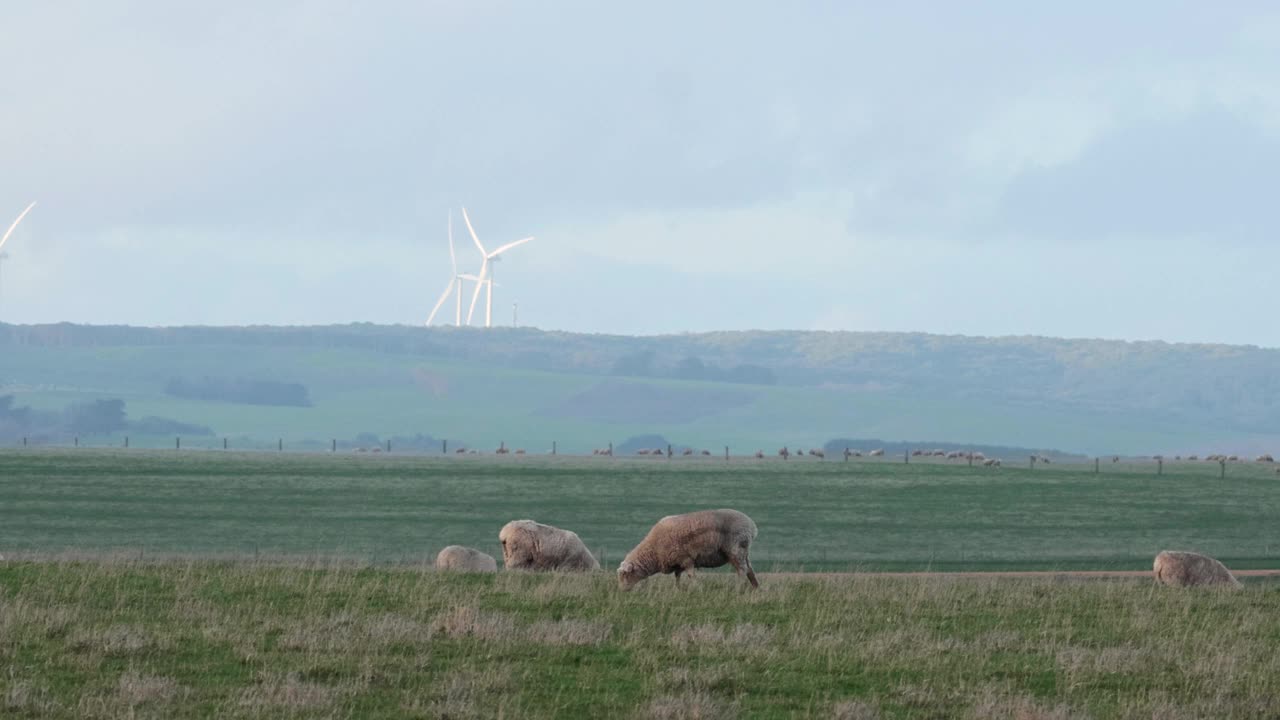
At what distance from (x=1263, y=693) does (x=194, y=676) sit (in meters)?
10.8

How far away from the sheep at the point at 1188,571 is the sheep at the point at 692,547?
1118 cm

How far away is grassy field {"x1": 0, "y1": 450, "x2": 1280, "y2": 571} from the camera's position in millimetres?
55844

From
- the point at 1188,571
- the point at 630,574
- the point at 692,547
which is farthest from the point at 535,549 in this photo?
the point at 1188,571

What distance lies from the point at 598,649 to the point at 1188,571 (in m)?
18.0

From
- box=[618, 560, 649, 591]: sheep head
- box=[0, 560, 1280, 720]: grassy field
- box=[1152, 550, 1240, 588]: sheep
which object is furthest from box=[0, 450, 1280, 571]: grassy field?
box=[0, 560, 1280, 720]: grassy field

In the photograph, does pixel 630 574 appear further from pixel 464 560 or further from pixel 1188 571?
pixel 1188 571

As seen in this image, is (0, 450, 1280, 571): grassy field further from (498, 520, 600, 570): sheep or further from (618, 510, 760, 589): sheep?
(618, 510, 760, 589): sheep

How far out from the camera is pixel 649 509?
70438 mm

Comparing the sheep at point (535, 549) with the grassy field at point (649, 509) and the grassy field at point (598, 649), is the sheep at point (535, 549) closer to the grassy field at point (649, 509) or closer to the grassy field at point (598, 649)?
the grassy field at point (598, 649)

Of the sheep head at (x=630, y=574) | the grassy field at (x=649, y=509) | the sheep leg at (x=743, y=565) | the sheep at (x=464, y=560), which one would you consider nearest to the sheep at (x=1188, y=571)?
the sheep leg at (x=743, y=565)

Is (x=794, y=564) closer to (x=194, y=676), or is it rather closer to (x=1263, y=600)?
(x=1263, y=600)

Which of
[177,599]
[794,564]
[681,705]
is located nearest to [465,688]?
[681,705]

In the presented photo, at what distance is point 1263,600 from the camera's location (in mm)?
26953

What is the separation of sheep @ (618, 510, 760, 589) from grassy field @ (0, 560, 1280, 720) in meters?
0.80
